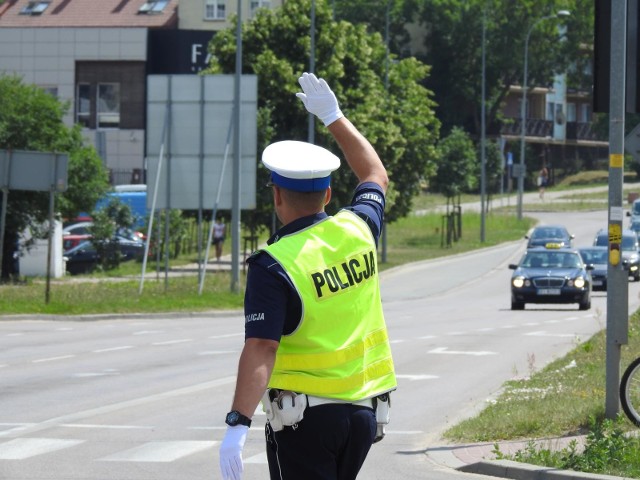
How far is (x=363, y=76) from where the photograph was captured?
50.7 metres

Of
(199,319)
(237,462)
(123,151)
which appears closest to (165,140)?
(199,319)

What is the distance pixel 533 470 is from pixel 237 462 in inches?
216

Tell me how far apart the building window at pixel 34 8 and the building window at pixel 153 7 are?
6231 millimetres

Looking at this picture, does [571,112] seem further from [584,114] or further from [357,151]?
[357,151]

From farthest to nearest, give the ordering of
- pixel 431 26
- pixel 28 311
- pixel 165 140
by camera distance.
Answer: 1. pixel 431 26
2. pixel 165 140
3. pixel 28 311

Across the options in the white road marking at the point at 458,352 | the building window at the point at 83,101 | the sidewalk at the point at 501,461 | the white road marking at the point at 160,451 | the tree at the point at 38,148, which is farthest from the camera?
the building window at the point at 83,101

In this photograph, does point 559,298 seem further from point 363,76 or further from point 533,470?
point 533,470

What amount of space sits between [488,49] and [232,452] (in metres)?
95.6

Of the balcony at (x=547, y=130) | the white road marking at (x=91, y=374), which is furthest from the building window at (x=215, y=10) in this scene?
the white road marking at (x=91, y=374)

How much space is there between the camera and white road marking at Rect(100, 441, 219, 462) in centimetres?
1107

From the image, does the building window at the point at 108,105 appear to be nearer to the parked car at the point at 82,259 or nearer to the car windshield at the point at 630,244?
the parked car at the point at 82,259

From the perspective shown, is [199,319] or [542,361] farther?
[199,319]

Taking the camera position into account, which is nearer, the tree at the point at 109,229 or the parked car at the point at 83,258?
the tree at the point at 109,229

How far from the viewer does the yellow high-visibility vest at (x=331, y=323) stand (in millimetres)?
5074
